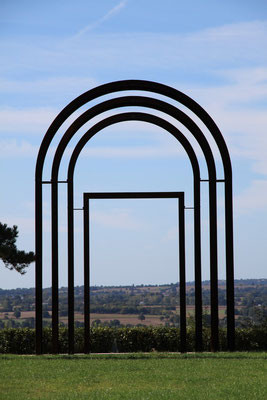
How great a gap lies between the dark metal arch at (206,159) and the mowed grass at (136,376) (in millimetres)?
817

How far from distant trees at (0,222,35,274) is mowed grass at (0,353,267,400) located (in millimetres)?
2111

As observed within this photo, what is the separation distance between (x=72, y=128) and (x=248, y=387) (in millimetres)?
6385

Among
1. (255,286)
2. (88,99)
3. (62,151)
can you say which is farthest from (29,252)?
(255,286)

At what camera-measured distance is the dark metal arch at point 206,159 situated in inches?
502

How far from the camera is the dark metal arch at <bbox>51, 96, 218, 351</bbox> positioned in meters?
12.8

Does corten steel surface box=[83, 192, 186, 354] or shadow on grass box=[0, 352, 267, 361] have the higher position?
corten steel surface box=[83, 192, 186, 354]

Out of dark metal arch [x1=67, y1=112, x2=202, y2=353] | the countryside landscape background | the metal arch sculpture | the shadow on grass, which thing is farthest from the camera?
the countryside landscape background

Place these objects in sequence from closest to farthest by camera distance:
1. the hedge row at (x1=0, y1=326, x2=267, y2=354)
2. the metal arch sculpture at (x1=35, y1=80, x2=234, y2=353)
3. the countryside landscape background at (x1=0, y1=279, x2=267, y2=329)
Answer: the metal arch sculpture at (x1=35, y1=80, x2=234, y2=353) → the hedge row at (x1=0, y1=326, x2=267, y2=354) → the countryside landscape background at (x1=0, y1=279, x2=267, y2=329)

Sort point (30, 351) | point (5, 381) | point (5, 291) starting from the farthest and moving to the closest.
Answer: point (5, 291) → point (30, 351) → point (5, 381)

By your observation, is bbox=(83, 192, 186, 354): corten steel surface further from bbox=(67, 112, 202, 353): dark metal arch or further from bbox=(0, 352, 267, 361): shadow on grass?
bbox=(0, 352, 267, 361): shadow on grass

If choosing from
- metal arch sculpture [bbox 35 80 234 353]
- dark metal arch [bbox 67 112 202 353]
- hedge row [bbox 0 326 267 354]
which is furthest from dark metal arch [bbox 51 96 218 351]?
hedge row [bbox 0 326 267 354]

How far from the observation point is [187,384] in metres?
9.49

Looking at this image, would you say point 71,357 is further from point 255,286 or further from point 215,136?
point 255,286

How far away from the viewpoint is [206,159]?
13.0m
